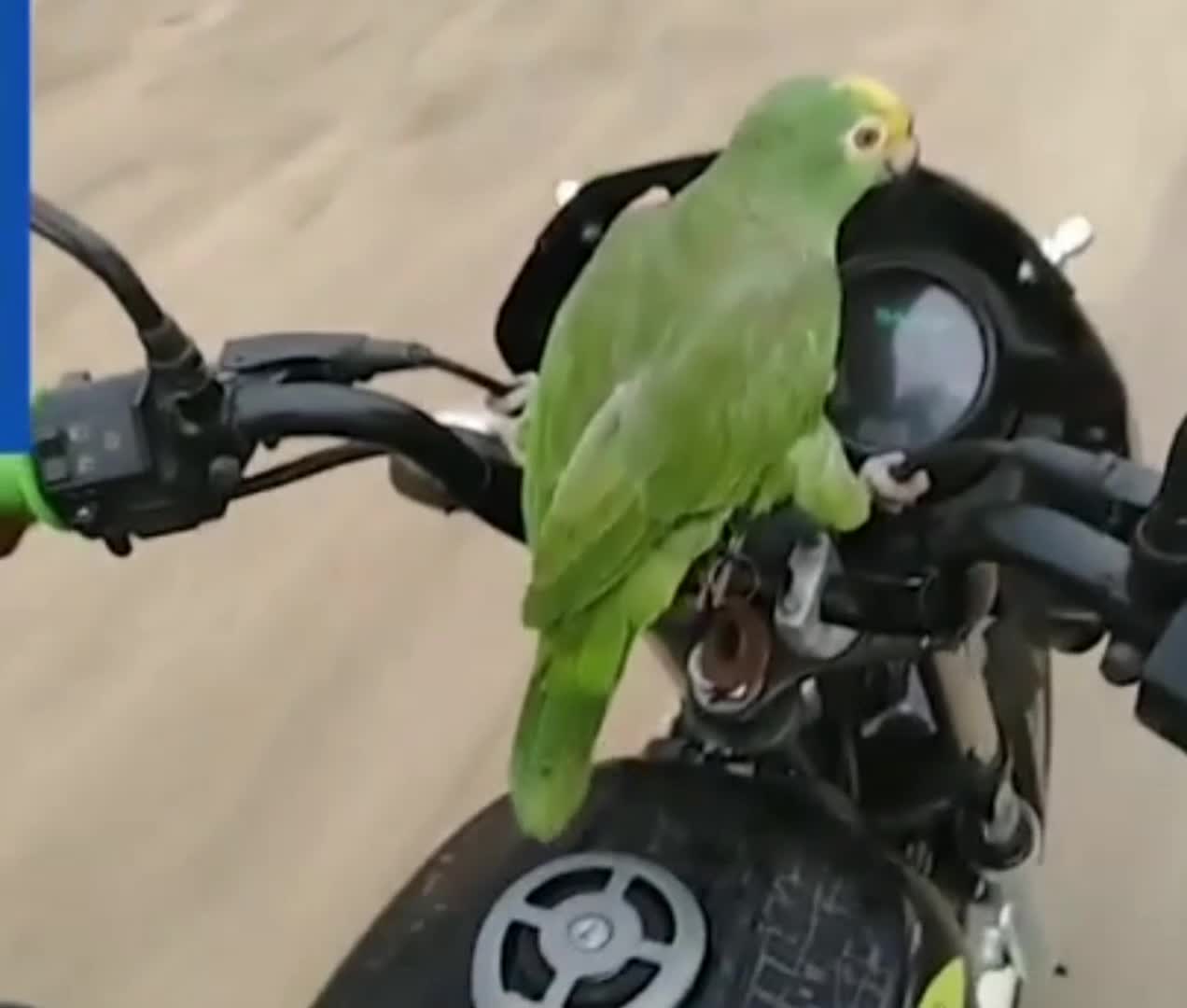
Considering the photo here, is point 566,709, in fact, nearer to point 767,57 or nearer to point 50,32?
point 767,57

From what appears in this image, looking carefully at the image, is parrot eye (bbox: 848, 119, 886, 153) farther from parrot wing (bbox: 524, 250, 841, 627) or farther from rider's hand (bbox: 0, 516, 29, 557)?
rider's hand (bbox: 0, 516, 29, 557)

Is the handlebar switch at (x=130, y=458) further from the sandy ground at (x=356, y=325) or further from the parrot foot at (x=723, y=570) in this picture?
the sandy ground at (x=356, y=325)

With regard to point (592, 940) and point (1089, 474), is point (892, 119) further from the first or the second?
point (592, 940)

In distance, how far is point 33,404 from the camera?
56 centimetres

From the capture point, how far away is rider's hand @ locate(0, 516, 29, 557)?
22.4 inches

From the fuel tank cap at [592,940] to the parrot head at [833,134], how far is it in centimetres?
18

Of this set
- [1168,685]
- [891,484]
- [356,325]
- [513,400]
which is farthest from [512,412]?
[356,325]

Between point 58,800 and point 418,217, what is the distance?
0.47 meters

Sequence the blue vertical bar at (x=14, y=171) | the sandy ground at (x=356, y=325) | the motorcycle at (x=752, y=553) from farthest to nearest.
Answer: the sandy ground at (x=356, y=325) < the motorcycle at (x=752, y=553) < the blue vertical bar at (x=14, y=171)

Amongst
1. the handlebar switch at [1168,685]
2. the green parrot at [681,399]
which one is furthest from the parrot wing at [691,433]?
the handlebar switch at [1168,685]

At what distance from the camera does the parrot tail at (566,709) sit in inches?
20.1

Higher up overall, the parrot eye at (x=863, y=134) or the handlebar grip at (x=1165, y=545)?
the parrot eye at (x=863, y=134)

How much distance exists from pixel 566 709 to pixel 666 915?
3.6 inches

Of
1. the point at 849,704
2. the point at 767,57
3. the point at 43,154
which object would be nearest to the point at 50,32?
the point at 43,154
